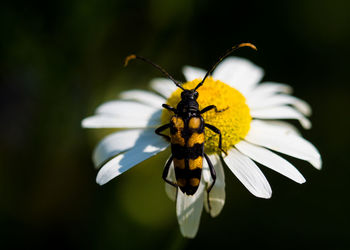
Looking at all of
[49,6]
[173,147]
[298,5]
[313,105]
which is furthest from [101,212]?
[298,5]

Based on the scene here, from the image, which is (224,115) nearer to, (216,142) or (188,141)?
(216,142)

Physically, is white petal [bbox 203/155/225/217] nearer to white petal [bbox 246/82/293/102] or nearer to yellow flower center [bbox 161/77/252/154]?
yellow flower center [bbox 161/77/252/154]

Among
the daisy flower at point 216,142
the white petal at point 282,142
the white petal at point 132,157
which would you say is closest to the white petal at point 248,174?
the daisy flower at point 216,142

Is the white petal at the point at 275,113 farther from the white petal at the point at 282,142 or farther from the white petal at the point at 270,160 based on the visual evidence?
the white petal at the point at 270,160

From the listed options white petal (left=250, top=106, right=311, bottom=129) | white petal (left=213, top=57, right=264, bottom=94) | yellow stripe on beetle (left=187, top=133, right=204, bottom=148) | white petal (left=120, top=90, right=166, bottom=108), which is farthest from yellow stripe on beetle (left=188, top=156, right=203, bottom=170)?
white petal (left=213, top=57, right=264, bottom=94)

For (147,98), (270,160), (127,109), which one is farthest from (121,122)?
(270,160)
